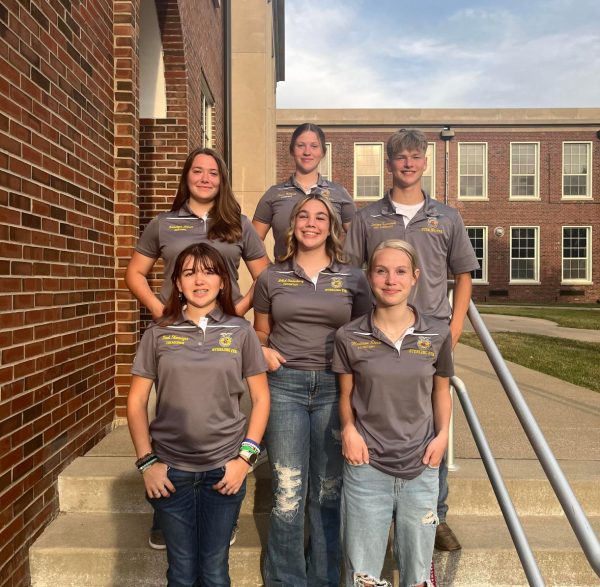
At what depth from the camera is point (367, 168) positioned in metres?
27.1

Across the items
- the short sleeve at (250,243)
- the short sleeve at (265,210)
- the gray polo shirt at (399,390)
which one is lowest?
the gray polo shirt at (399,390)

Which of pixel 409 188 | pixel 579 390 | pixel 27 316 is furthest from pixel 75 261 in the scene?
pixel 579 390

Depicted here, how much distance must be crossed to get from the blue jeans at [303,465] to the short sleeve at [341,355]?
190mm

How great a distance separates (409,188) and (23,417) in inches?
82.4

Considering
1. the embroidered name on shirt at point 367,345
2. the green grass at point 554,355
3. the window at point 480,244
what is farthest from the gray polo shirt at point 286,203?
the window at point 480,244

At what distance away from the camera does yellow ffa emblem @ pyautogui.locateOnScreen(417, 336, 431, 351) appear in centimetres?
215

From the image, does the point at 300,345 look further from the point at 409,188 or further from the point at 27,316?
the point at 27,316

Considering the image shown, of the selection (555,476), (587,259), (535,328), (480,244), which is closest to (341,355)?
(555,476)

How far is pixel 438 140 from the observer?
27.0m

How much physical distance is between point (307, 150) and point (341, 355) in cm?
125

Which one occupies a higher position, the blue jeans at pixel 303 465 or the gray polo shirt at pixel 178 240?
the gray polo shirt at pixel 178 240

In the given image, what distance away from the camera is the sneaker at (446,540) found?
2895mm

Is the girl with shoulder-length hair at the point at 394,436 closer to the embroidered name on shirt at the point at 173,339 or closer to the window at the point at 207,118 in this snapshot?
the embroidered name on shirt at the point at 173,339

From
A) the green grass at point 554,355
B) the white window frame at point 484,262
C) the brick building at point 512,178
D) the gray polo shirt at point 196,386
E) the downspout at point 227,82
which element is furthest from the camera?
the brick building at point 512,178
